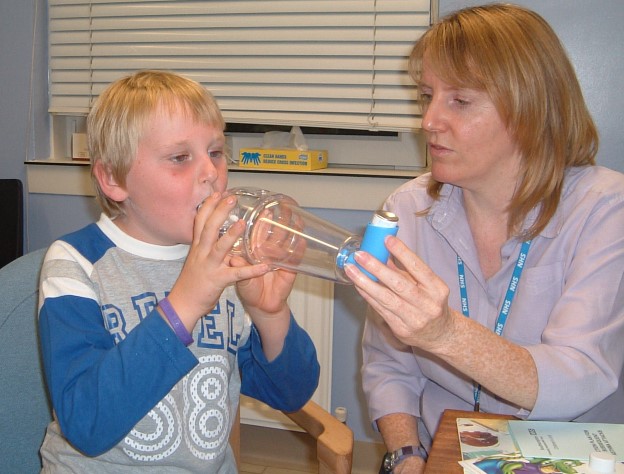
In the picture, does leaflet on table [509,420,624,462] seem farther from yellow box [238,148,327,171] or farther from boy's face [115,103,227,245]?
yellow box [238,148,327,171]

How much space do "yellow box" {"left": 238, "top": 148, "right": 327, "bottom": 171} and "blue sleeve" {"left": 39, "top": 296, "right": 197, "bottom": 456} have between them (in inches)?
63.6

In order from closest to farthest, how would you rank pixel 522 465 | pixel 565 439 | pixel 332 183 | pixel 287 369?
pixel 522 465, pixel 565 439, pixel 287 369, pixel 332 183

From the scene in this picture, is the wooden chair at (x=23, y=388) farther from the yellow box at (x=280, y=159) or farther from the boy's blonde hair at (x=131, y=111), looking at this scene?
the yellow box at (x=280, y=159)

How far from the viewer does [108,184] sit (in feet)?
4.58

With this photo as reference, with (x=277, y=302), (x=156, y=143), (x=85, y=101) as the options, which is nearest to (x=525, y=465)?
(x=277, y=302)

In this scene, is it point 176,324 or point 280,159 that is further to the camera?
point 280,159

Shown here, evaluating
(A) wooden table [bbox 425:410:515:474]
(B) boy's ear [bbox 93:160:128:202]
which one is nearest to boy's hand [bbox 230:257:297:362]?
(B) boy's ear [bbox 93:160:128:202]

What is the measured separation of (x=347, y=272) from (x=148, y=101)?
59 cm

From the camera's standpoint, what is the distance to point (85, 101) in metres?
3.04

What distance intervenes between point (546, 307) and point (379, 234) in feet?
2.24

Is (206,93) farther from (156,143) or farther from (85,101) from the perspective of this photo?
(85,101)

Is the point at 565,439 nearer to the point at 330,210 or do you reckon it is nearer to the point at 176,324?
the point at 176,324

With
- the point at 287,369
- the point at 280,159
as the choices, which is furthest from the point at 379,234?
the point at 280,159

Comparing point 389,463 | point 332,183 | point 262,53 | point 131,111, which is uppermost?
point 262,53
